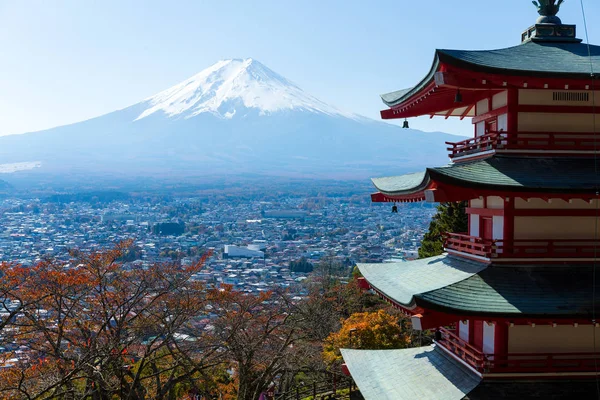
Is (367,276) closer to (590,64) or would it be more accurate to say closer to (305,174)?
(590,64)

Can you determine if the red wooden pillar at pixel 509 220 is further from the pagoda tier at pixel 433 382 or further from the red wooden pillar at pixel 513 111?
the pagoda tier at pixel 433 382

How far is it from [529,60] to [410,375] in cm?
504

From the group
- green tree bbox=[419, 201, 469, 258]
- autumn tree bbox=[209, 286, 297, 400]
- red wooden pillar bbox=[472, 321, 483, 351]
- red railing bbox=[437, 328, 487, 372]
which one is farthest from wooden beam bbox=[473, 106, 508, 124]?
green tree bbox=[419, 201, 469, 258]

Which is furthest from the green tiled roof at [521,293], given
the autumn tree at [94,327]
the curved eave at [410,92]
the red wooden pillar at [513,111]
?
the autumn tree at [94,327]

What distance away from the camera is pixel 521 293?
7855 millimetres

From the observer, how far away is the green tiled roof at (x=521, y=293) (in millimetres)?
7498

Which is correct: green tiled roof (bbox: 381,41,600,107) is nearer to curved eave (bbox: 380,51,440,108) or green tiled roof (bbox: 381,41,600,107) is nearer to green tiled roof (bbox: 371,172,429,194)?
curved eave (bbox: 380,51,440,108)

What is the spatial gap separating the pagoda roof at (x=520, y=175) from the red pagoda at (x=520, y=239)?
0.01 metres

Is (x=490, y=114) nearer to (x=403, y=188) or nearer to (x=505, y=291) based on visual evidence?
(x=403, y=188)

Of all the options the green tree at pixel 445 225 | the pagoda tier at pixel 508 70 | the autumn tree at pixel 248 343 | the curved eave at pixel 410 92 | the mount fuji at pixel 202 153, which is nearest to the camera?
the pagoda tier at pixel 508 70

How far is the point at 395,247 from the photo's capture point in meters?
73.2

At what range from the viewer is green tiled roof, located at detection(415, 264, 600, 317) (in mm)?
7498

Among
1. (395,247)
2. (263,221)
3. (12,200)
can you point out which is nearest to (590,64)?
(395,247)

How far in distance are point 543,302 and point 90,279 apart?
10.3 metres
